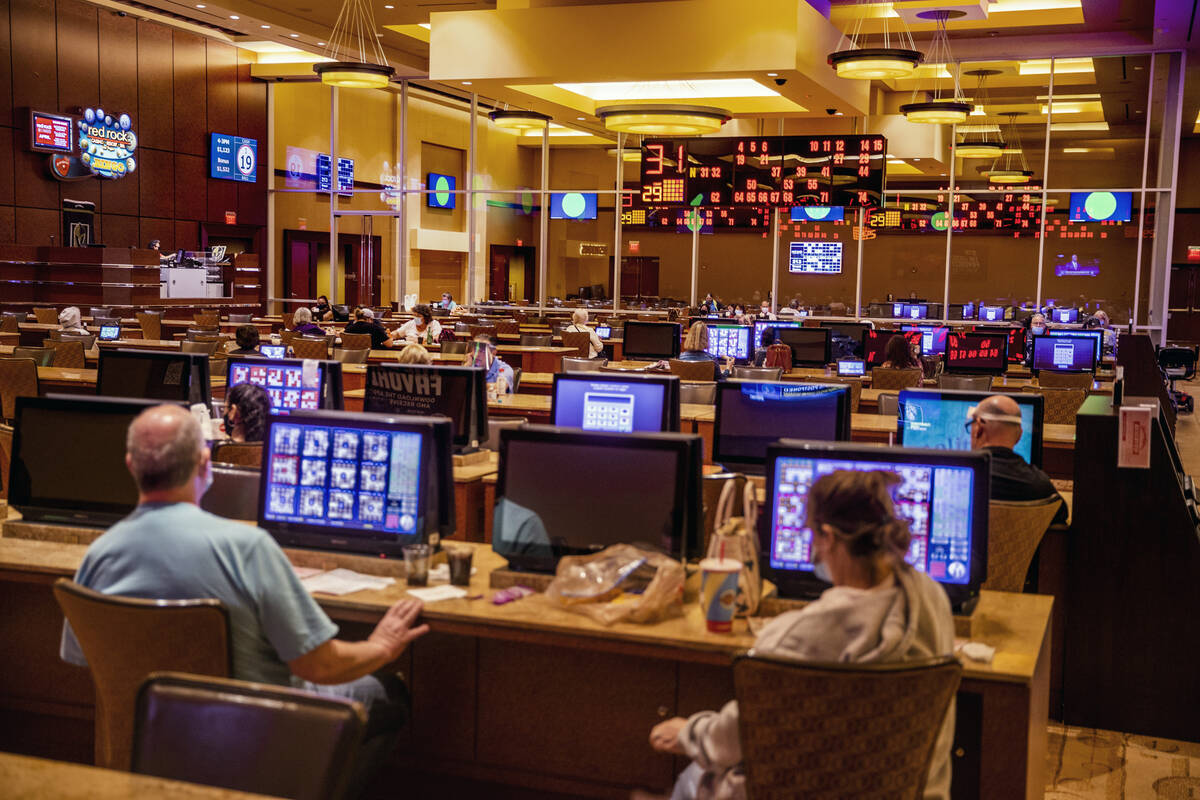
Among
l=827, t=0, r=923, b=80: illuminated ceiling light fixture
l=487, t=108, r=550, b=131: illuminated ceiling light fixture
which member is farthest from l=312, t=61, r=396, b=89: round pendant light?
l=827, t=0, r=923, b=80: illuminated ceiling light fixture

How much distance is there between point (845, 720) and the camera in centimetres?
210

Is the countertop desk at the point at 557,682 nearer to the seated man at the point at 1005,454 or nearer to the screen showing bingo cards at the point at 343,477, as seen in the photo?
the screen showing bingo cards at the point at 343,477

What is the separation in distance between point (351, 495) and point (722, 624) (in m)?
1.22

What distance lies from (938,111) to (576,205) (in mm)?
8503

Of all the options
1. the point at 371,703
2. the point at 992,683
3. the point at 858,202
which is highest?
the point at 858,202

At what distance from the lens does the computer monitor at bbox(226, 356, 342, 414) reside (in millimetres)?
6078

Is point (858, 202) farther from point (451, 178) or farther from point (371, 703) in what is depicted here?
point (451, 178)

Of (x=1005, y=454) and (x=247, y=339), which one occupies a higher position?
(x=247, y=339)

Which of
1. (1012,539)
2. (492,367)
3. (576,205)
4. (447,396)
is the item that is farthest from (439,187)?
(1012,539)

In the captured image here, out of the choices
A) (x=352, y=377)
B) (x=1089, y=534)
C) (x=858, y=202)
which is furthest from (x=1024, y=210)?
(x=1089, y=534)

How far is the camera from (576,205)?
818 inches

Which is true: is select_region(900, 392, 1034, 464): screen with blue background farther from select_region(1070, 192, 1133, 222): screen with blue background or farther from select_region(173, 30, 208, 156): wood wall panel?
select_region(173, 30, 208, 156): wood wall panel

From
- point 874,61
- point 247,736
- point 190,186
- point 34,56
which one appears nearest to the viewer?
point 247,736

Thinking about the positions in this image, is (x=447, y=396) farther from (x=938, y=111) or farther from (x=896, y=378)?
(x=938, y=111)
